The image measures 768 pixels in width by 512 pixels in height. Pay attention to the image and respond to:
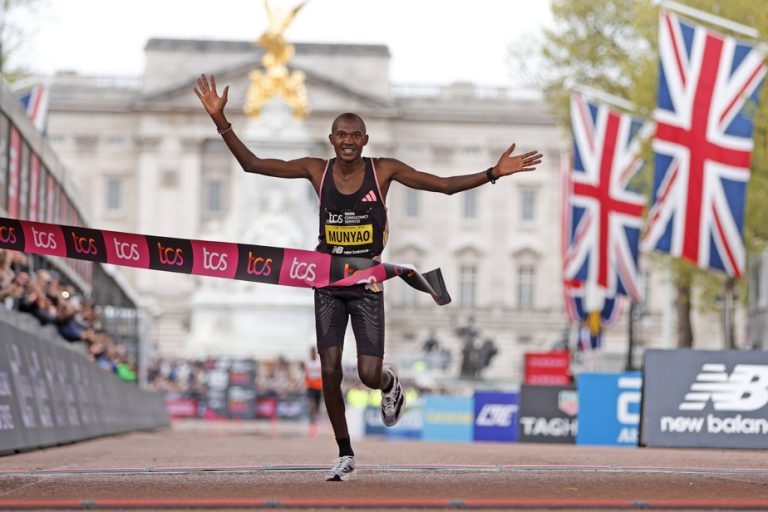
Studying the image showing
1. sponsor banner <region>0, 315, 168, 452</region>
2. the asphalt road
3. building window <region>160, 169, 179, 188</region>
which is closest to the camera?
the asphalt road

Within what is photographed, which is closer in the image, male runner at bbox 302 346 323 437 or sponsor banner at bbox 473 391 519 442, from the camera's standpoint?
sponsor banner at bbox 473 391 519 442

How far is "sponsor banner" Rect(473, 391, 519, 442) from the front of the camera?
104 ft

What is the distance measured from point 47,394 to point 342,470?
7560 mm

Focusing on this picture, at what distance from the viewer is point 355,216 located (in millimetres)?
10500

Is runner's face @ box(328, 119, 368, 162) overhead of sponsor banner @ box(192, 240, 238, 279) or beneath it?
overhead

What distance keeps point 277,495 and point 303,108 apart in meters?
70.4

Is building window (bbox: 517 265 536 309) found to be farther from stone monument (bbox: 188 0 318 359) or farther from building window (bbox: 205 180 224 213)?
stone monument (bbox: 188 0 318 359)

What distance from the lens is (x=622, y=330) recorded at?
392ft

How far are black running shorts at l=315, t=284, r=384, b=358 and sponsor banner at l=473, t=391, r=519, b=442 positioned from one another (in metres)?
21.0

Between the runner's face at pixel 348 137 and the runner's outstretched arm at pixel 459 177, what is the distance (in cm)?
22

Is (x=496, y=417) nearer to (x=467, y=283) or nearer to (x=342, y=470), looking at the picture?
(x=342, y=470)

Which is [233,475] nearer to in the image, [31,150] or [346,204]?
[346,204]

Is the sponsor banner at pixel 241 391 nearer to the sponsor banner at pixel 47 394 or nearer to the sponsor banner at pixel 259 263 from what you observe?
the sponsor banner at pixel 47 394

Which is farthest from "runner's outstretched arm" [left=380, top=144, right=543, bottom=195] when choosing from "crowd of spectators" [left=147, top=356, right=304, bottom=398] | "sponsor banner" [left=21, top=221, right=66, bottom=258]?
"crowd of spectators" [left=147, top=356, right=304, bottom=398]
